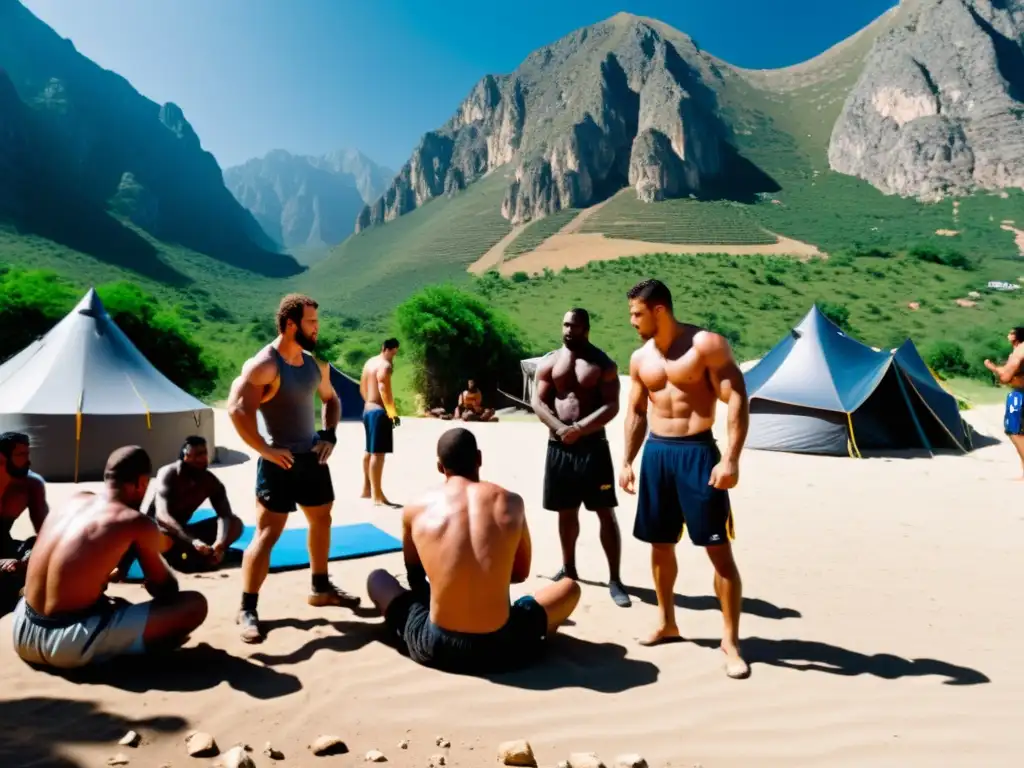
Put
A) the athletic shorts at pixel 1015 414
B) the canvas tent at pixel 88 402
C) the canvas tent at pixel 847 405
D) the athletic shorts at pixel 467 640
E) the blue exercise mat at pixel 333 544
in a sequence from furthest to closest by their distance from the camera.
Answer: the canvas tent at pixel 847 405 → the canvas tent at pixel 88 402 → the athletic shorts at pixel 1015 414 → the blue exercise mat at pixel 333 544 → the athletic shorts at pixel 467 640

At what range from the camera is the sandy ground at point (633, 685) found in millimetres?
2559

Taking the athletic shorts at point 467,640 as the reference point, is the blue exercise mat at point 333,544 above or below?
below

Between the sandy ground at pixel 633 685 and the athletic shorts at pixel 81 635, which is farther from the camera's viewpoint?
the athletic shorts at pixel 81 635

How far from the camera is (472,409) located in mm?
17969

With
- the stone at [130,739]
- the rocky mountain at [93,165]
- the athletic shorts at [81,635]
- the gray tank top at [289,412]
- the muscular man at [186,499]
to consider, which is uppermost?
the rocky mountain at [93,165]

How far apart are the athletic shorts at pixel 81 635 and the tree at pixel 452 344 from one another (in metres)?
17.5

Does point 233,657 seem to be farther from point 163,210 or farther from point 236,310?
point 163,210

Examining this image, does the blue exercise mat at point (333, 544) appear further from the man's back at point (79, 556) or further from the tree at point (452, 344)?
the tree at point (452, 344)

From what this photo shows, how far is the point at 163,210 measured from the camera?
11338cm

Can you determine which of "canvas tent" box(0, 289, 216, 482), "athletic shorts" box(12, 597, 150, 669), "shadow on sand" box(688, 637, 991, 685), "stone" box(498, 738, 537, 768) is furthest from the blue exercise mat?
"canvas tent" box(0, 289, 216, 482)

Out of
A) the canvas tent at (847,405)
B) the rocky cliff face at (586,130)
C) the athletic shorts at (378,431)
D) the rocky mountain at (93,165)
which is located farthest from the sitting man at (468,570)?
the rocky cliff face at (586,130)

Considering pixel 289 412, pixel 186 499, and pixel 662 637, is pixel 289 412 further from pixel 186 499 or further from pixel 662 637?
pixel 662 637

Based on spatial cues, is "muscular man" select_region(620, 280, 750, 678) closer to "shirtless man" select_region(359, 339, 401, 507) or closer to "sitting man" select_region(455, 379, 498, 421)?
"shirtless man" select_region(359, 339, 401, 507)

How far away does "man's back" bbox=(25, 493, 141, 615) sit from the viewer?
2.92 m
